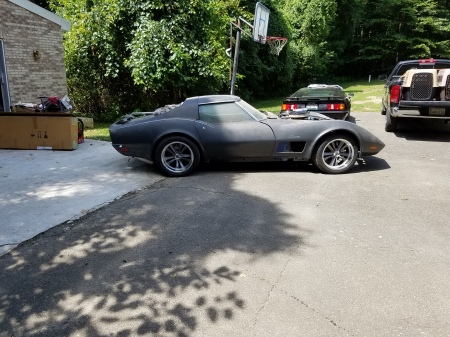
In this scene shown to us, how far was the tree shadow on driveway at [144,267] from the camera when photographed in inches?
96.9

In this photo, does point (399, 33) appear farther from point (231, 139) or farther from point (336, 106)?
point (231, 139)

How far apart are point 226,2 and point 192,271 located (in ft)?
52.7

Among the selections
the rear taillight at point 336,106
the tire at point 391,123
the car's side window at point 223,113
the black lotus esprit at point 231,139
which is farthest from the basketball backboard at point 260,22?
the black lotus esprit at point 231,139

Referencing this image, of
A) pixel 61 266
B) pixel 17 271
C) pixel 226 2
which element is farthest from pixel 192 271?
pixel 226 2

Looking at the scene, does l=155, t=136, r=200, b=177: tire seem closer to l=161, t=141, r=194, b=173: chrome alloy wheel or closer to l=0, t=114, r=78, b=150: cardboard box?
l=161, t=141, r=194, b=173: chrome alloy wheel

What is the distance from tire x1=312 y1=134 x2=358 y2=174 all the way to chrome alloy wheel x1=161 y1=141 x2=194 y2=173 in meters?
2.03

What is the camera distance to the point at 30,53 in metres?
10.5

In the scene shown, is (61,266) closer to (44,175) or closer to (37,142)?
(44,175)

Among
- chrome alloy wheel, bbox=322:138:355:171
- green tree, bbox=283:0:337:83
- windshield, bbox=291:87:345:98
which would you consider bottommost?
chrome alloy wheel, bbox=322:138:355:171

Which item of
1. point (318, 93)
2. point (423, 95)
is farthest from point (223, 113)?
point (423, 95)

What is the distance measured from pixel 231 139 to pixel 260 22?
8155mm

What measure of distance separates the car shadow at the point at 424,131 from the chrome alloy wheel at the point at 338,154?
3.89 metres

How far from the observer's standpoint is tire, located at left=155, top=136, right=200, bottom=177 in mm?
5844

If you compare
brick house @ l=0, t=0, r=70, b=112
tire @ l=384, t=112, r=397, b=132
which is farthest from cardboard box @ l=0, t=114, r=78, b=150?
tire @ l=384, t=112, r=397, b=132
